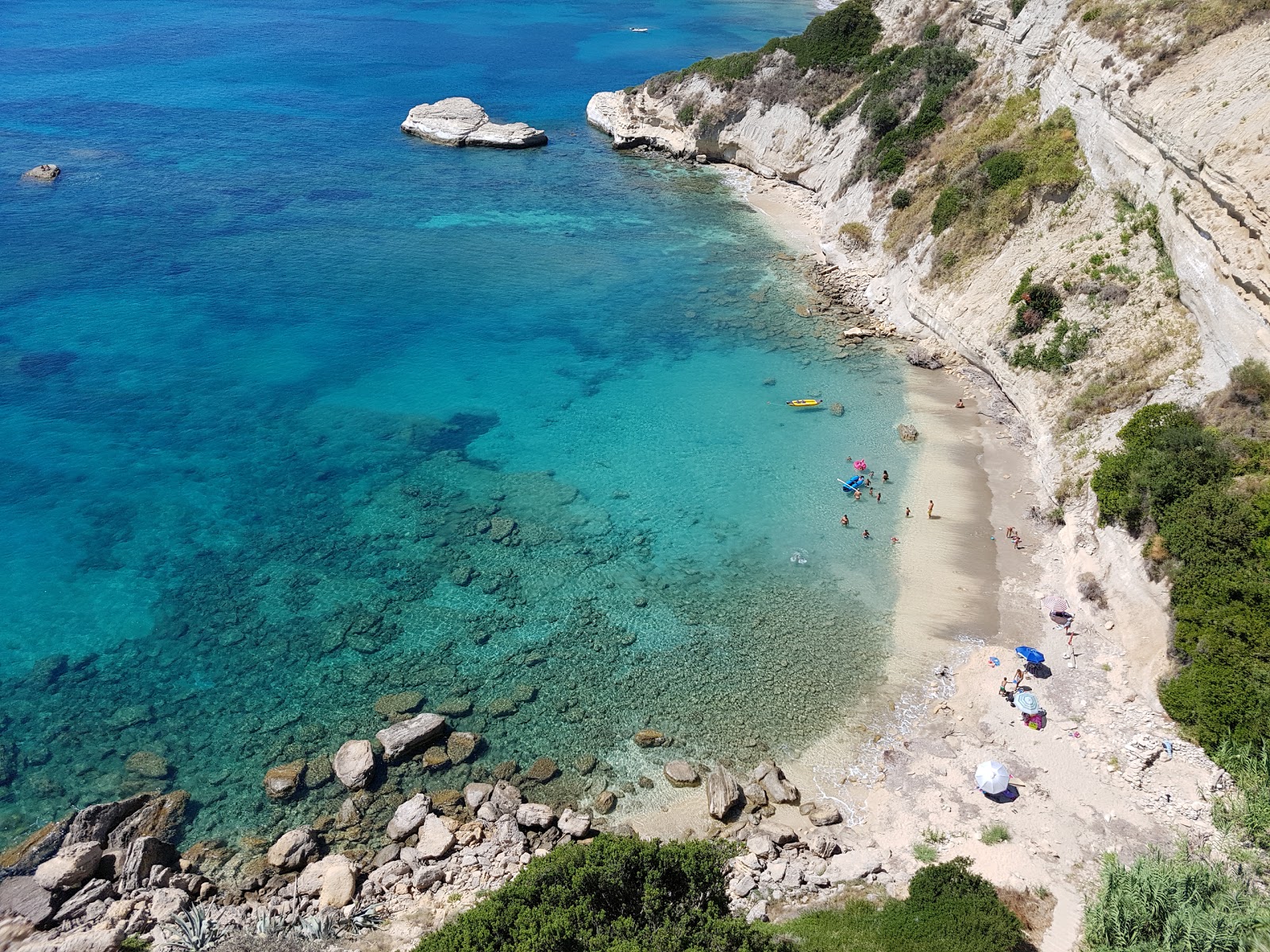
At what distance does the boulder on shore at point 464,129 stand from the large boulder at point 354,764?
83320 millimetres

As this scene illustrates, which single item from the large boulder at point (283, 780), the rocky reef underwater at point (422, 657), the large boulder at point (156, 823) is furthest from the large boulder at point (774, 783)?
the large boulder at point (156, 823)

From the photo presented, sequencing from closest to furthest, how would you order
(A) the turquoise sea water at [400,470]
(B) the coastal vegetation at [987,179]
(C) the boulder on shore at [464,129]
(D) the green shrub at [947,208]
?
(A) the turquoise sea water at [400,470]
(B) the coastal vegetation at [987,179]
(D) the green shrub at [947,208]
(C) the boulder on shore at [464,129]

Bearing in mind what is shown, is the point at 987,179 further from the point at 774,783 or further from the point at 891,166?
the point at 774,783

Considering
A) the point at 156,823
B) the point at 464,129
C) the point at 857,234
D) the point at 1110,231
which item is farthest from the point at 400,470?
the point at 464,129

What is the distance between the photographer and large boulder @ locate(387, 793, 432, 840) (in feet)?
88.7

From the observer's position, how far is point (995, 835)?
25281 mm

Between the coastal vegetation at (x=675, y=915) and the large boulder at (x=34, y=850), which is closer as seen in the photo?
the coastal vegetation at (x=675, y=915)

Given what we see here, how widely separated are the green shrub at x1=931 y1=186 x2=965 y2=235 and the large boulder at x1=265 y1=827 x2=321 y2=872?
52.3 meters

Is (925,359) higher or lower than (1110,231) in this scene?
lower

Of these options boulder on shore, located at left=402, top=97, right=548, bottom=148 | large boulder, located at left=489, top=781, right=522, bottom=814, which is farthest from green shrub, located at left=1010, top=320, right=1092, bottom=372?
boulder on shore, located at left=402, top=97, right=548, bottom=148

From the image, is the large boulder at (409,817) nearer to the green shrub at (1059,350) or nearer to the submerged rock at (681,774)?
the submerged rock at (681,774)

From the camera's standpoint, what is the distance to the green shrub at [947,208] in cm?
5444

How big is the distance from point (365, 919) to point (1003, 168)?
181 feet

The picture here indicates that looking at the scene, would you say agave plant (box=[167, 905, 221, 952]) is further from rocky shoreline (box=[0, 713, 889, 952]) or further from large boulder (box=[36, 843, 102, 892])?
large boulder (box=[36, 843, 102, 892])
